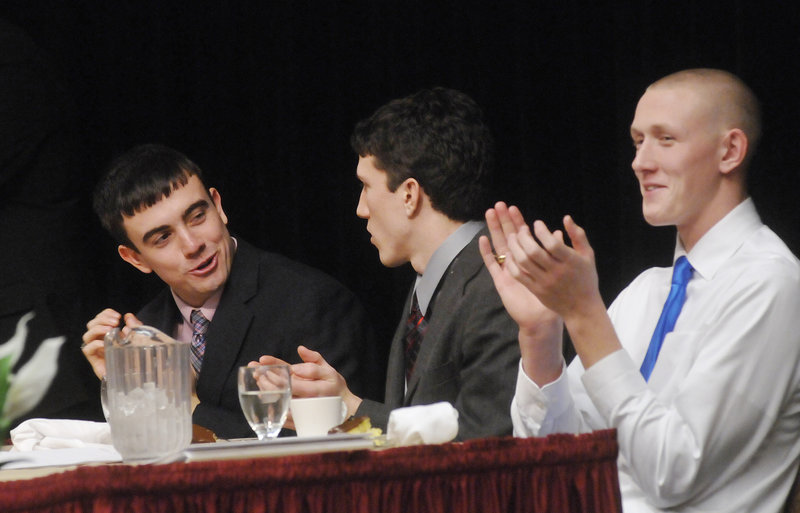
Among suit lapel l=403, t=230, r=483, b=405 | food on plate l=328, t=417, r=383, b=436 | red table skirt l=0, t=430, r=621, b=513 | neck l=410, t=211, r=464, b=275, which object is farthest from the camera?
neck l=410, t=211, r=464, b=275

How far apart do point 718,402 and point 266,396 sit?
0.62 m

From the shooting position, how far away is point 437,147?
2.46 metres

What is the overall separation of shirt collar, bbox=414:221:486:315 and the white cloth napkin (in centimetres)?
93

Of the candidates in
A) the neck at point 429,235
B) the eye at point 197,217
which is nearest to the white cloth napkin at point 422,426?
the neck at point 429,235

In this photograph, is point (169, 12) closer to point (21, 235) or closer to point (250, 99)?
point (250, 99)

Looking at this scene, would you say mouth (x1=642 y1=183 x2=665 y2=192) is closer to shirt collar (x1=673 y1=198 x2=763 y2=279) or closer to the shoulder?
shirt collar (x1=673 y1=198 x2=763 y2=279)

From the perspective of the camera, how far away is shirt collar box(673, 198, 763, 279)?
5.64 ft

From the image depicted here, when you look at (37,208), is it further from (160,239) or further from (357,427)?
(357,427)

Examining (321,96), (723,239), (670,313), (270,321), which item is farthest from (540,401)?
(321,96)

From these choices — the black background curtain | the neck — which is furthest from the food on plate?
the black background curtain

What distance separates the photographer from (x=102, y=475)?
1182mm

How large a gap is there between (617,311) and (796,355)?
1.43ft

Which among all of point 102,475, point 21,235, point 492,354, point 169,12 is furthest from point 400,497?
point 169,12

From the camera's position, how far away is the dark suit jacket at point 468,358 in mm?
1941
